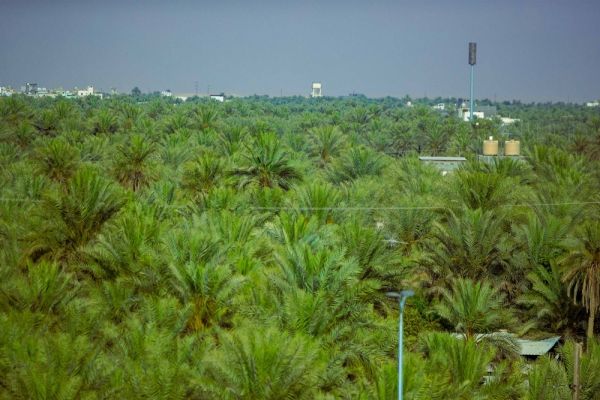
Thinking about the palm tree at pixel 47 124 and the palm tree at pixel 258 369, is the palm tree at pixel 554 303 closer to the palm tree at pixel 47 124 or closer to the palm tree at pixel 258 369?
the palm tree at pixel 258 369

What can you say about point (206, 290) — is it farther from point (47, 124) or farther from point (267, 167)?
point (47, 124)

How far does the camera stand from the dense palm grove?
13.2 meters

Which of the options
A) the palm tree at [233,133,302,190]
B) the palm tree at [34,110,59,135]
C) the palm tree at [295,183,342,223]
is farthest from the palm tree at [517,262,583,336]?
the palm tree at [34,110,59,135]

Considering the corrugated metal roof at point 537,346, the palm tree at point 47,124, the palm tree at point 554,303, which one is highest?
the palm tree at point 47,124

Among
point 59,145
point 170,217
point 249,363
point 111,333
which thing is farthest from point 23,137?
point 249,363

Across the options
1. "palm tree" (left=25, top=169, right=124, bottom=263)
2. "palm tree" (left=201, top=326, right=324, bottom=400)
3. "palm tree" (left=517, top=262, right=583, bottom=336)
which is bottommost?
"palm tree" (left=517, top=262, right=583, bottom=336)

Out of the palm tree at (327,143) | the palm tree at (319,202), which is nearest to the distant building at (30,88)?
the palm tree at (327,143)

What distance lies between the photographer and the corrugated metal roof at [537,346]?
21703 mm

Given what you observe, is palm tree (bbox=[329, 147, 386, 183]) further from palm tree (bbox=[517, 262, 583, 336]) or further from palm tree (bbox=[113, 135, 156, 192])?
palm tree (bbox=[517, 262, 583, 336])

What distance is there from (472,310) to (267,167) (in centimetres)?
1071

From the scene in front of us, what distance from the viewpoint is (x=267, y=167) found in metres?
28.7

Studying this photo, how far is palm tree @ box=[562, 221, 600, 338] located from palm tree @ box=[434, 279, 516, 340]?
6.53 ft

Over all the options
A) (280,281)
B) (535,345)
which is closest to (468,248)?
(535,345)

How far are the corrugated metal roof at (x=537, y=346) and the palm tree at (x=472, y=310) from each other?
41.5 inches
